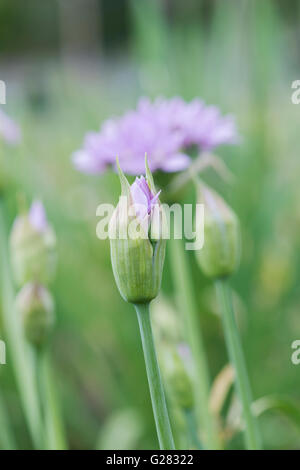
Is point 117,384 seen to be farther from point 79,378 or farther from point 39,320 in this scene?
point 39,320

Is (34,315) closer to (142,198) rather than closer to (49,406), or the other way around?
(49,406)

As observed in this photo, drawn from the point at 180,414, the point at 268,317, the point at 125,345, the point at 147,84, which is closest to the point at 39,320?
the point at 180,414

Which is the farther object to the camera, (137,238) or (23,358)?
(23,358)

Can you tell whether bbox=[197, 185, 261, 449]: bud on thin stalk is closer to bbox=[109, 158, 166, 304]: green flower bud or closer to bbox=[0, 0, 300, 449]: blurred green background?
bbox=[109, 158, 166, 304]: green flower bud

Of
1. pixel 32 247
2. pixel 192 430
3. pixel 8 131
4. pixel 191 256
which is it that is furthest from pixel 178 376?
pixel 191 256

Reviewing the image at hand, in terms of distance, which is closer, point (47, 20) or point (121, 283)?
point (121, 283)

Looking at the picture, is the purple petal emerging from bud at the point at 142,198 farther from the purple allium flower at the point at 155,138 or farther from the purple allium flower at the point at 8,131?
the purple allium flower at the point at 8,131

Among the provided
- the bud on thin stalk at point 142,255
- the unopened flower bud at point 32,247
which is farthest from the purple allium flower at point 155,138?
the bud on thin stalk at point 142,255
